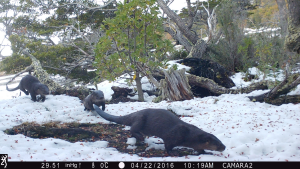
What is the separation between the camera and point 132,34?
6.95 m

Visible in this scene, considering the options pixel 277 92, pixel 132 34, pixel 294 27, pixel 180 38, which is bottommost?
pixel 277 92

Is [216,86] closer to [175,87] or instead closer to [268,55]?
[175,87]

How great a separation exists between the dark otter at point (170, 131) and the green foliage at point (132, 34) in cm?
282

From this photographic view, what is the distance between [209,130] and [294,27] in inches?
98.6

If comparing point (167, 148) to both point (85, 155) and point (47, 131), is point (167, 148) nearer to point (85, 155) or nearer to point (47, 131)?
point (85, 155)

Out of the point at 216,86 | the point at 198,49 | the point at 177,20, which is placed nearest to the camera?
the point at 216,86

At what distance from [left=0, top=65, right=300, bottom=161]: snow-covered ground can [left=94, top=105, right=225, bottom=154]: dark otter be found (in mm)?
200

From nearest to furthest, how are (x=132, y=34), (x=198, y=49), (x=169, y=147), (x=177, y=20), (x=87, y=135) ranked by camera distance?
(x=169, y=147), (x=87, y=135), (x=132, y=34), (x=198, y=49), (x=177, y=20)

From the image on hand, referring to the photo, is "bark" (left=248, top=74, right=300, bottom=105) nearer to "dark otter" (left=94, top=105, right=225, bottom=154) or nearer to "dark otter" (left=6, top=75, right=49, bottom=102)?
"dark otter" (left=94, top=105, right=225, bottom=154)

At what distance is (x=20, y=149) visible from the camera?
3248 mm

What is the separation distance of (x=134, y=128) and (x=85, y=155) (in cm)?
97

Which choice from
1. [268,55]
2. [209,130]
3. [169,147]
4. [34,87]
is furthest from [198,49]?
[169,147]

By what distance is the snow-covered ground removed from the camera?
10.2 ft

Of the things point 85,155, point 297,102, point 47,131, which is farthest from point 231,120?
point 47,131
